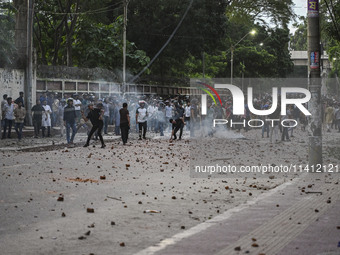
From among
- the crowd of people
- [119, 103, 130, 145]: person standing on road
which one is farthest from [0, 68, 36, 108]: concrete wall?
[119, 103, 130, 145]: person standing on road

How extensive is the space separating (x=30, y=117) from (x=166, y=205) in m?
21.5

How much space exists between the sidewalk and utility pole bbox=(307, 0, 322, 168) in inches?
122

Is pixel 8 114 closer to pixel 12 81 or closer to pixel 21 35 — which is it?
pixel 12 81

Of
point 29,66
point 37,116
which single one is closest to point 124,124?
point 37,116

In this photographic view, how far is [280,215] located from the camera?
8.70 meters

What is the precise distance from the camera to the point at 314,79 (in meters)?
13.6

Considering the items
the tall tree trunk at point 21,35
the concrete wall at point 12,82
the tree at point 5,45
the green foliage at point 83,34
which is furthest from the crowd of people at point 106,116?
the green foliage at point 83,34

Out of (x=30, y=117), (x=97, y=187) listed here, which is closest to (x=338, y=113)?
(x=30, y=117)

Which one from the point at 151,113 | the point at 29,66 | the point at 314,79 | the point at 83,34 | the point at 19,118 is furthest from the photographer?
the point at 83,34

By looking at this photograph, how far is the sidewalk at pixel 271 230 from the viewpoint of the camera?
21.7 feet

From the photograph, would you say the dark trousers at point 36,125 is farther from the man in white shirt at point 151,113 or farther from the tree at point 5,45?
the man in white shirt at point 151,113

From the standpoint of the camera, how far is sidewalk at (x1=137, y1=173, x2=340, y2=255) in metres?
6.61

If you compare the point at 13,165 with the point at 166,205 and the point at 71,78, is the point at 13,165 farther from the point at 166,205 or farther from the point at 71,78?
the point at 71,78

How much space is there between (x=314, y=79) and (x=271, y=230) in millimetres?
6608
